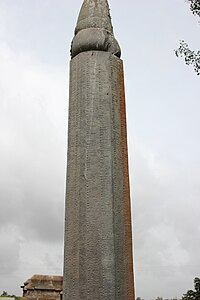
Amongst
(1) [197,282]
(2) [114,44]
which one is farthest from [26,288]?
(1) [197,282]

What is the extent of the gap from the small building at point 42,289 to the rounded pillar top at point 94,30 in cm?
438

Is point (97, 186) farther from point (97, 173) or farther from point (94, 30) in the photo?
point (94, 30)

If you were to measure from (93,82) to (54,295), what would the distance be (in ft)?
14.7

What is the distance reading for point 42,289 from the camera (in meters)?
6.52

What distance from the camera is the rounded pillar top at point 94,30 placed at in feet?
11.8

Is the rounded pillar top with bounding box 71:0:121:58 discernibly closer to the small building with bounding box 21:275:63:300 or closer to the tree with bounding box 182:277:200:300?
the small building with bounding box 21:275:63:300

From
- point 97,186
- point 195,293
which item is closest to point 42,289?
point 97,186

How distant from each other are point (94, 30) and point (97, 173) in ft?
4.84

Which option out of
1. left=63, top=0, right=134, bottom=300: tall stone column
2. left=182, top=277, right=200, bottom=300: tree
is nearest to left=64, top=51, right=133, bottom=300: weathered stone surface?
left=63, top=0, right=134, bottom=300: tall stone column

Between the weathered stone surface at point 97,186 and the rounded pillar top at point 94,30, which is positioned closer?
the weathered stone surface at point 97,186

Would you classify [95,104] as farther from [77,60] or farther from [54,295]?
[54,295]

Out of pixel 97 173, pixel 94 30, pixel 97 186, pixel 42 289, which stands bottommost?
pixel 42 289

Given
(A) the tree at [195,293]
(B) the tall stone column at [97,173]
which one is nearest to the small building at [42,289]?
(B) the tall stone column at [97,173]

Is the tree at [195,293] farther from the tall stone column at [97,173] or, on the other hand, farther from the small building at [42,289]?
the tall stone column at [97,173]
